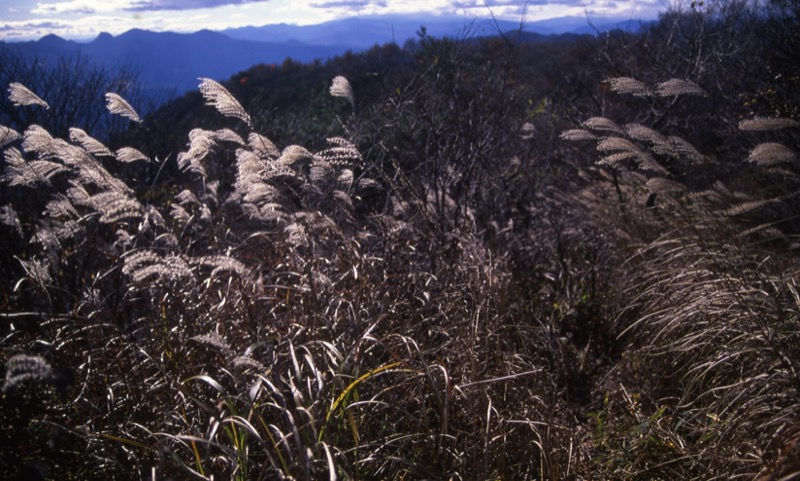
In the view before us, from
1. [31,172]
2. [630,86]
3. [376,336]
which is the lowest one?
[376,336]

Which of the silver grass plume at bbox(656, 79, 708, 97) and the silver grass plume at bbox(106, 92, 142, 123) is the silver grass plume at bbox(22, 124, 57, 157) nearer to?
the silver grass plume at bbox(106, 92, 142, 123)

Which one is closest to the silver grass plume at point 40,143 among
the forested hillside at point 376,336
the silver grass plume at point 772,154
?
the forested hillside at point 376,336

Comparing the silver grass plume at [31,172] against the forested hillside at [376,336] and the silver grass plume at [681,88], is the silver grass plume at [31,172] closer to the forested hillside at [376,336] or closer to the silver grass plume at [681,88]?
the forested hillside at [376,336]

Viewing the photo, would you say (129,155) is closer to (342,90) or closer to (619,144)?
(342,90)

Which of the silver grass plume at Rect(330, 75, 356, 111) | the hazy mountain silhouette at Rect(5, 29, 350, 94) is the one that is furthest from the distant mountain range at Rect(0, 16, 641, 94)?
the silver grass plume at Rect(330, 75, 356, 111)

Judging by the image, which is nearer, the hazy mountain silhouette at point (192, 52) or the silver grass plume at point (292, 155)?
the silver grass plume at point (292, 155)

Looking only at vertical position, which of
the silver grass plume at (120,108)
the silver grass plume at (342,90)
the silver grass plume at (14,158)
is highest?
the silver grass plume at (342,90)

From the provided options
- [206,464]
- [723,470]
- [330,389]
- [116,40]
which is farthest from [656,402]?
[116,40]

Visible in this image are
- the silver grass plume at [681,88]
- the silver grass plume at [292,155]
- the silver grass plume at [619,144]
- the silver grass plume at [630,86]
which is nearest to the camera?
the silver grass plume at [292,155]

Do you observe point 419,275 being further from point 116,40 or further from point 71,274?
point 116,40

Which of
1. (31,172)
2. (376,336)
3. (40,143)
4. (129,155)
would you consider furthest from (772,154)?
(31,172)

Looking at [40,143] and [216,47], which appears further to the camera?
[216,47]

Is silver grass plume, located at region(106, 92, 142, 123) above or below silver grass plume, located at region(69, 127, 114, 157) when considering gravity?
above

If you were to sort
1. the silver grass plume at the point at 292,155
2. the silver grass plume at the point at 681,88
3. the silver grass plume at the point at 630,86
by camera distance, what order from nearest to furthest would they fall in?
1. the silver grass plume at the point at 292,155
2. the silver grass plume at the point at 681,88
3. the silver grass plume at the point at 630,86
